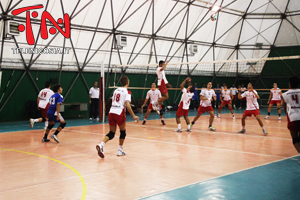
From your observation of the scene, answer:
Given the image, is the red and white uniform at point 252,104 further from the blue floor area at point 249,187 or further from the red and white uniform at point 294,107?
the blue floor area at point 249,187

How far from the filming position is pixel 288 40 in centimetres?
2691

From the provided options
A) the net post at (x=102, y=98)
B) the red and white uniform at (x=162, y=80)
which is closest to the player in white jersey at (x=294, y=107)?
the red and white uniform at (x=162, y=80)

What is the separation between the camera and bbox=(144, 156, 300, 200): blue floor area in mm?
4430

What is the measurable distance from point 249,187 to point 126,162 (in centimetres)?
279

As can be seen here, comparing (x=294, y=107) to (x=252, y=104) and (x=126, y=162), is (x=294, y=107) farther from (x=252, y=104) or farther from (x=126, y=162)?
(x=252, y=104)

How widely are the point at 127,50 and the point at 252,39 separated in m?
12.7

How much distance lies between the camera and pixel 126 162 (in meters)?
6.71

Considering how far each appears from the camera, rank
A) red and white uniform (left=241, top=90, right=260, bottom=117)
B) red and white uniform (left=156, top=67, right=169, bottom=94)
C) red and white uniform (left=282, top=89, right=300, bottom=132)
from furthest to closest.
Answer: red and white uniform (left=156, top=67, right=169, bottom=94)
red and white uniform (left=241, top=90, right=260, bottom=117)
red and white uniform (left=282, top=89, right=300, bottom=132)

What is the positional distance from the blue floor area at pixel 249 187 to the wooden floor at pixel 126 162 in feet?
0.88

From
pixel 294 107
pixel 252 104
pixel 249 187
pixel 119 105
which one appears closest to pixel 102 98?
pixel 252 104

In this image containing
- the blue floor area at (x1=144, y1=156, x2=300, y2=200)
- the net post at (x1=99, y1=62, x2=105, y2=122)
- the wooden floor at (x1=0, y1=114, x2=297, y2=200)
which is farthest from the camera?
the net post at (x1=99, y1=62, x2=105, y2=122)

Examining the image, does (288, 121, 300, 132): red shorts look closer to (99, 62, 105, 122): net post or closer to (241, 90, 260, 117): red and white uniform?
(241, 90, 260, 117): red and white uniform

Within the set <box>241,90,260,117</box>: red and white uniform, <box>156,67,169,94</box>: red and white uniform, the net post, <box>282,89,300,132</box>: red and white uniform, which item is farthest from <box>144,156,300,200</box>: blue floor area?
the net post

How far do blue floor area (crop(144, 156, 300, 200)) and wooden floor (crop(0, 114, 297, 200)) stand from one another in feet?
0.88
